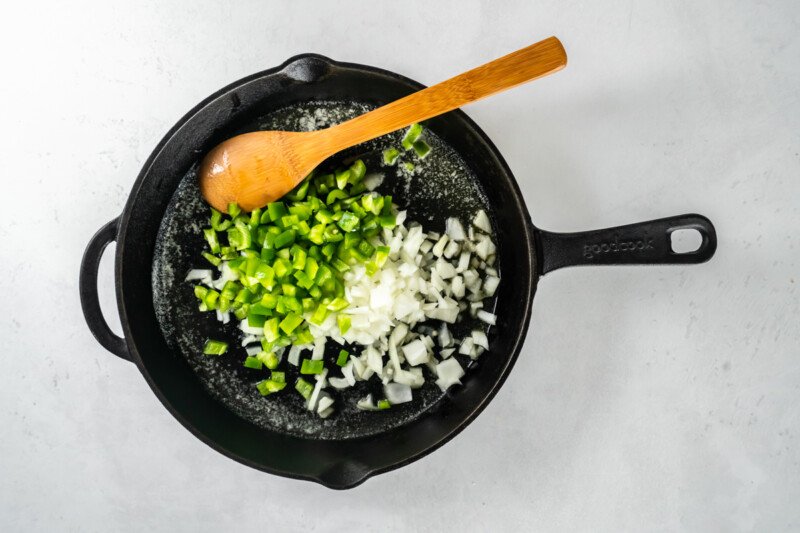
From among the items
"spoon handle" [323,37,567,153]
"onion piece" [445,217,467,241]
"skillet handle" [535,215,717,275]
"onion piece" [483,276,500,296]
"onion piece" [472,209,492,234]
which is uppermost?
"spoon handle" [323,37,567,153]

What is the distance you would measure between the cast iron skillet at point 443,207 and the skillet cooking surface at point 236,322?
0.02m

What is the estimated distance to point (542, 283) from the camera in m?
1.58

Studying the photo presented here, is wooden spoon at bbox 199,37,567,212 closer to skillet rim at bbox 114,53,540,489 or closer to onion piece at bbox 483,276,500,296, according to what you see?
skillet rim at bbox 114,53,540,489

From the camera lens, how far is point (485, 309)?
5.03 feet

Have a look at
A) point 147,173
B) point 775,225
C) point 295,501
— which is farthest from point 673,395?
point 147,173

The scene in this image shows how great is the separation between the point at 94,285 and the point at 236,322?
0.32 metres

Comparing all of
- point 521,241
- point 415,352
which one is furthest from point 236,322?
point 521,241

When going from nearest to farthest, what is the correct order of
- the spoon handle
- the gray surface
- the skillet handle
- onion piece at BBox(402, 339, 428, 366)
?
1. the spoon handle
2. the skillet handle
3. onion piece at BBox(402, 339, 428, 366)
4. the gray surface

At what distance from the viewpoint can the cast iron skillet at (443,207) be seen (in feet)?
4.40

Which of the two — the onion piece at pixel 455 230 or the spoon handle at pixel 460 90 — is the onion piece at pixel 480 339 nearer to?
the onion piece at pixel 455 230

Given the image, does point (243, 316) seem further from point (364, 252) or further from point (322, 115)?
point (322, 115)

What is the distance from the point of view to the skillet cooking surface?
4.87 feet

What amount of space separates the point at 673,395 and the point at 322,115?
114 centimetres

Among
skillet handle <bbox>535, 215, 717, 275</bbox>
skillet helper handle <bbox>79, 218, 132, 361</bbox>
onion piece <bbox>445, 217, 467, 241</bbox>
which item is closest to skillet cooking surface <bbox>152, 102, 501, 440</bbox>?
onion piece <bbox>445, 217, 467, 241</bbox>
